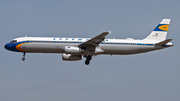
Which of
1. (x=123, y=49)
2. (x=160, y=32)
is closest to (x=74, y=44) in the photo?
(x=123, y=49)

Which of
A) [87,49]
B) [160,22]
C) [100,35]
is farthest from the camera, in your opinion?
[160,22]

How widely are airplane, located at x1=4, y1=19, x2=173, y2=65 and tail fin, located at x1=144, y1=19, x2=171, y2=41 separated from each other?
1.60 meters

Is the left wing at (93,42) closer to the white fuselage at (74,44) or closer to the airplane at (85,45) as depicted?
the airplane at (85,45)

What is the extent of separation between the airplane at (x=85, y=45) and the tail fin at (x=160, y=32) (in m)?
1.60

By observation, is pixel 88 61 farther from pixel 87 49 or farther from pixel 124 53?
pixel 124 53

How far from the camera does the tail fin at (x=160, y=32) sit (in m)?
59.5

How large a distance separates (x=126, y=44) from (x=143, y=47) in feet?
10.2

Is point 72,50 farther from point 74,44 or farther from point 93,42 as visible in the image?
point 93,42

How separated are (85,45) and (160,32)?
1513 cm

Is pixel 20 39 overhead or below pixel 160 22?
below

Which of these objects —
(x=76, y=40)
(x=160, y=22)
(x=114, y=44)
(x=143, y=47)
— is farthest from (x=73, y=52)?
(x=160, y=22)

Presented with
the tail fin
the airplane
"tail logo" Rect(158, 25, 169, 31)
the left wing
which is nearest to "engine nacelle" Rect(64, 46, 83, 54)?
the airplane

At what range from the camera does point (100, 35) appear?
5234 cm

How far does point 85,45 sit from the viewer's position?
55250 mm
